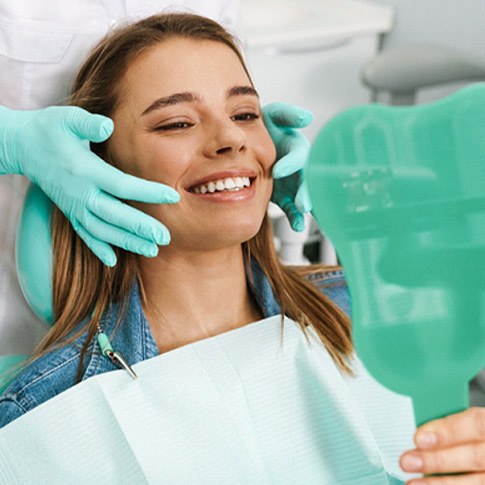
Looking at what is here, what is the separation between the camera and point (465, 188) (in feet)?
2.60

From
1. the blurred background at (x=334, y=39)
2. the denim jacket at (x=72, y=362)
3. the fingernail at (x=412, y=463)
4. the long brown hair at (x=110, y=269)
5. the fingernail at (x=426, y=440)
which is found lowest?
the fingernail at (x=412, y=463)

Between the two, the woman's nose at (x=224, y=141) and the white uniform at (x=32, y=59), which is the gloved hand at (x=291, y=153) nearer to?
the woman's nose at (x=224, y=141)

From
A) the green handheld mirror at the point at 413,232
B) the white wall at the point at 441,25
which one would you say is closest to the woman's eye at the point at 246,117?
the green handheld mirror at the point at 413,232

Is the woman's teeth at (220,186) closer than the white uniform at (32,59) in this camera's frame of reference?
Yes

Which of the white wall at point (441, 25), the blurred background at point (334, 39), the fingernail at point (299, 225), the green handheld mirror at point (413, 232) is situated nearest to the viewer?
the green handheld mirror at point (413, 232)

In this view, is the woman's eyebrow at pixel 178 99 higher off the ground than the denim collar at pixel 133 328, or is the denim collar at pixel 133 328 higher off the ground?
the woman's eyebrow at pixel 178 99

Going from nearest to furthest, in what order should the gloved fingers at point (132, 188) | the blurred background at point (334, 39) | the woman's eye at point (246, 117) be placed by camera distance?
1. the gloved fingers at point (132, 188)
2. the woman's eye at point (246, 117)
3. the blurred background at point (334, 39)

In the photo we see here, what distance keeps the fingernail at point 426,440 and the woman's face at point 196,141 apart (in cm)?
36

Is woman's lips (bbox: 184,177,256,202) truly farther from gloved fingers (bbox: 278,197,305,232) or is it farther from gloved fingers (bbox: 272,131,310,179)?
gloved fingers (bbox: 278,197,305,232)

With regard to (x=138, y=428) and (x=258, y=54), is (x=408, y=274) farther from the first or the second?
(x=258, y=54)

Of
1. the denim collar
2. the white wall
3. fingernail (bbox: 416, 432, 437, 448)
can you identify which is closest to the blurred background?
the white wall

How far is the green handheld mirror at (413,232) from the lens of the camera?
0.79 metres

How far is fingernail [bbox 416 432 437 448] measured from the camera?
0.82m

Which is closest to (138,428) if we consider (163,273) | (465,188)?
(163,273)
